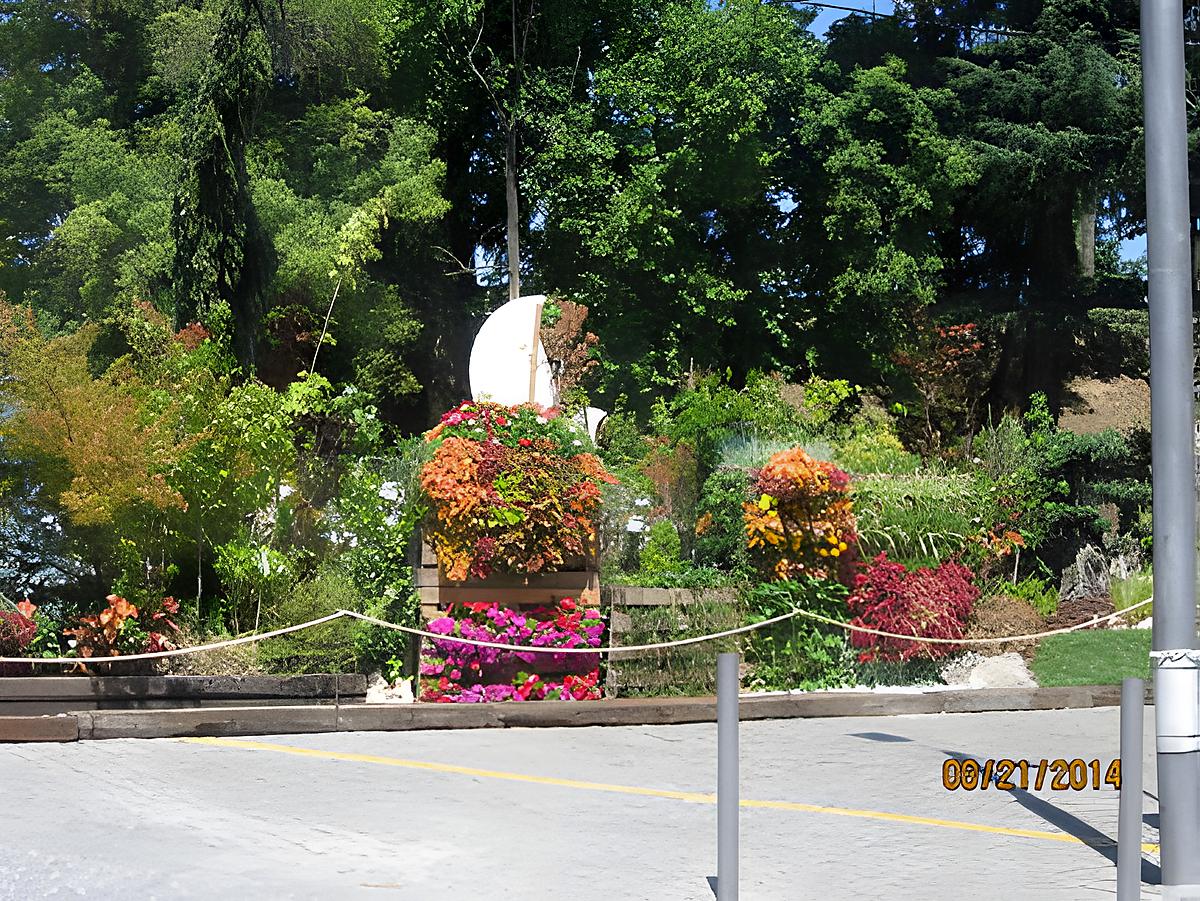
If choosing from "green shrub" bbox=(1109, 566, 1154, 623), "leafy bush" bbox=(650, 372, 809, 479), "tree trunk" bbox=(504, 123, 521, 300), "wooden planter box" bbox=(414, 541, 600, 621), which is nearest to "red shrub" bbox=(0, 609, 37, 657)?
"wooden planter box" bbox=(414, 541, 600, 621)

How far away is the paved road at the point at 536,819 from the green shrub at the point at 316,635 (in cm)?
195

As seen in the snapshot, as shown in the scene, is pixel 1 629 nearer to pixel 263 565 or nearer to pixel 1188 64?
pixel 263 565

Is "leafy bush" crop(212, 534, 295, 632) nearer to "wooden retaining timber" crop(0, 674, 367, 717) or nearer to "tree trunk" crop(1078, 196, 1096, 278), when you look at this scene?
"wooden retaining timber" crop(0, 674, 367, 717)

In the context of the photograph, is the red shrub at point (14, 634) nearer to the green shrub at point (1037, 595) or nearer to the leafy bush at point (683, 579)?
the leafy bush at point (683, 579)

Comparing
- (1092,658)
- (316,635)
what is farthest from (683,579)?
(1092,658)

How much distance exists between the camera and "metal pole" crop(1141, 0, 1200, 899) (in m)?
5.67

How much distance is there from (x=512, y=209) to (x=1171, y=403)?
21.8 metres

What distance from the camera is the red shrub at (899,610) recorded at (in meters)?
12.1

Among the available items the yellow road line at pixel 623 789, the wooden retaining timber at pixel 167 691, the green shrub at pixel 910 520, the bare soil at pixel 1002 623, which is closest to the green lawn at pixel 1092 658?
the bare soil at pixel 1002 623

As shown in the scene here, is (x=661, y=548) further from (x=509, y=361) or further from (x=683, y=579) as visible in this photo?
(x=509, y=361)

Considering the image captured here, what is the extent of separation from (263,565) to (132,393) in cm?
214

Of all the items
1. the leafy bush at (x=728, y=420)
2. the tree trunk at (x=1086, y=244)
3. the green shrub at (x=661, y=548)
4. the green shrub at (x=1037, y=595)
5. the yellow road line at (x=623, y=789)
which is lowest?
the yellow road line at (x=623, y=789)

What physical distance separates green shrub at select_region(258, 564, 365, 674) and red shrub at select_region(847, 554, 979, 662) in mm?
4545

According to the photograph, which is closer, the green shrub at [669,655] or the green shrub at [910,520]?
the green shrub at [669,655]
